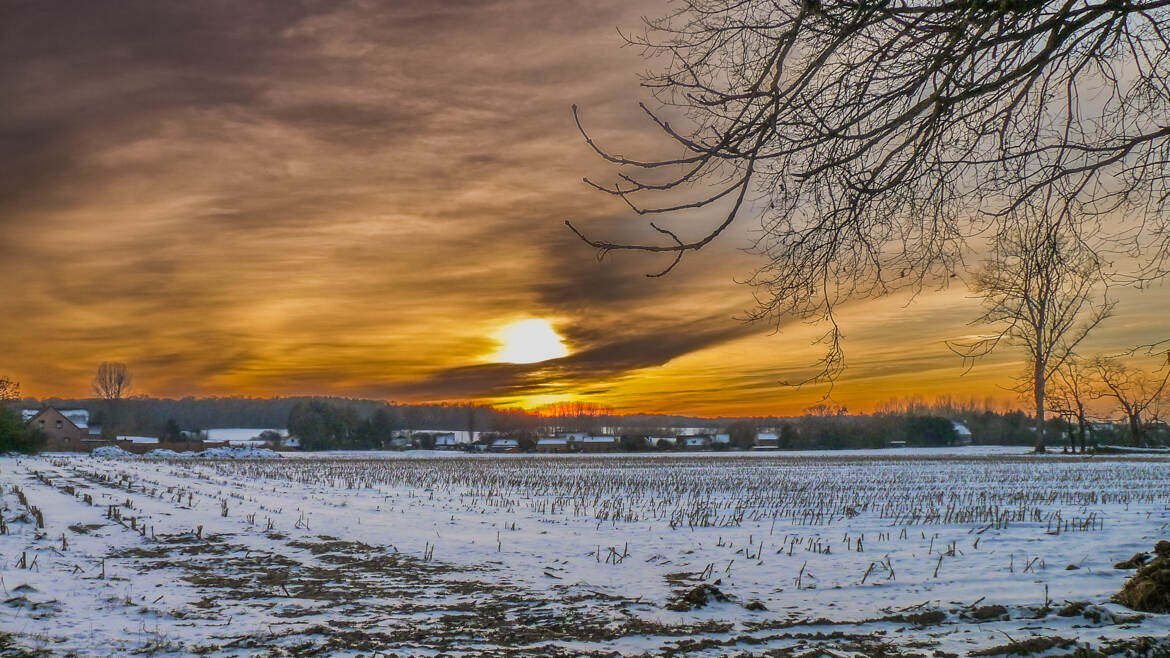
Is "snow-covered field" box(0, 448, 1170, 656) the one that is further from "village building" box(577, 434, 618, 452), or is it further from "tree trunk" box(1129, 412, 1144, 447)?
"village building" box(577, 434, 618, 452)

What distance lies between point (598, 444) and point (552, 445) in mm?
5718

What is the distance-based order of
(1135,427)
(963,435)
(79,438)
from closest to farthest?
(1135,427) < (963,435) < (79,438)

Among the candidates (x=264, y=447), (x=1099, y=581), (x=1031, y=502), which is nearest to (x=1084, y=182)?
(x=1099, y=581)

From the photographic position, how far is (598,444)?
94.9m

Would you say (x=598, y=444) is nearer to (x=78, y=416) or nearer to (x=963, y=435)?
(x=963, y=435)

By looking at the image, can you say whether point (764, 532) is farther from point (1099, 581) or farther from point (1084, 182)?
point (1084, 182)

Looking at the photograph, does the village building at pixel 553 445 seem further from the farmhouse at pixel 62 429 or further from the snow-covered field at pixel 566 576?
the snow-covered field at pixel 566 576

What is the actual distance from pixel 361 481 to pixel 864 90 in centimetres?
2467

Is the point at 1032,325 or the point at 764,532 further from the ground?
the point at 1032,325

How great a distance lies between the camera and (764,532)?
12.6 metres

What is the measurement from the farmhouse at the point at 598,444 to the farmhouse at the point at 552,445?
7.12ft

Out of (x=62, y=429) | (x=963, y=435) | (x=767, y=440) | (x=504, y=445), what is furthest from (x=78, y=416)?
(x=963, y=435)

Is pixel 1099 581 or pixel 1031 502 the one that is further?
pixel 1031 502

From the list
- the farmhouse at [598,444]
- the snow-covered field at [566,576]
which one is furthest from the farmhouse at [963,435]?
the snow-covered field at [566,576]
